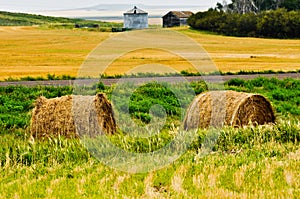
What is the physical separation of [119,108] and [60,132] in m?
4.85

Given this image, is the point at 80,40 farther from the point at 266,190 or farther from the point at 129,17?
the point at 266,190

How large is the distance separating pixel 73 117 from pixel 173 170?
3.80 metres

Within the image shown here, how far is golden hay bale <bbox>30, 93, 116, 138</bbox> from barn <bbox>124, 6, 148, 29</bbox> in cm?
9494

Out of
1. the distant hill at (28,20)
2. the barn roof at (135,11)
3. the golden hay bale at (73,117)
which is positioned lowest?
the distant hill at (28,20)

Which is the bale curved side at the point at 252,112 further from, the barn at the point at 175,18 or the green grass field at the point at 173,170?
the barn at the point at 175,18

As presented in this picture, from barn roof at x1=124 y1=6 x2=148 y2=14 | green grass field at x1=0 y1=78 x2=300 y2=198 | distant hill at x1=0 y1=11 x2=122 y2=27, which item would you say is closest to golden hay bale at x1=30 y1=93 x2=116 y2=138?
green grass field at x1=0 y1=78 x2=300 y2=198

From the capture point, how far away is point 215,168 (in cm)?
780

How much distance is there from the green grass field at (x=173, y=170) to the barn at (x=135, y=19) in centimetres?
9653

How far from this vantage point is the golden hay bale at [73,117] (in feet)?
35.9

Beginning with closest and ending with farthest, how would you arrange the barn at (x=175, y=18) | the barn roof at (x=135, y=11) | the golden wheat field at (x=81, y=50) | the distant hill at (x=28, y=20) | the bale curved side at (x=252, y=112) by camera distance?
the bale curved side at (x=252, y=112), the golden wheat field at (x=81, y=50), the distant hill at (x=28, y=20), the barn roof at (x=135, y=11), the barn at (x=175, y=18)

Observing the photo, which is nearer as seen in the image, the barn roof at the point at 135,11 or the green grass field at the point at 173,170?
the green grass field at the point at 173,170

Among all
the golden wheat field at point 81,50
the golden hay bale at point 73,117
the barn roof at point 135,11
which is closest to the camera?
the golden hay bale at point 73,117

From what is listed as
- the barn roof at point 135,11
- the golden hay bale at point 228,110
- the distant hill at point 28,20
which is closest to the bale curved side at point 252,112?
the golden hay bale at point 228,110

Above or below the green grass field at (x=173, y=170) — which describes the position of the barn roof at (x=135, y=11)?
below
